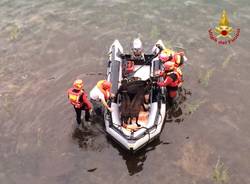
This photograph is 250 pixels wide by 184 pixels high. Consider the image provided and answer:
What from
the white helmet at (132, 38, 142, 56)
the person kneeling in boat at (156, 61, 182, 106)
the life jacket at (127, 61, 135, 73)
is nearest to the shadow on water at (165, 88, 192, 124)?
the person kneeling in boat at (156, 61, 182, 106)

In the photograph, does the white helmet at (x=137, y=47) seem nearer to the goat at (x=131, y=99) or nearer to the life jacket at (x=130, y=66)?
the life jacket at (x=130, y=66)

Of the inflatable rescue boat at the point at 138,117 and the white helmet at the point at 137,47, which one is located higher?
the white helmet at the point at 137,47

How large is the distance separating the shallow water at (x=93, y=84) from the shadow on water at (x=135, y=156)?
37 millimetres

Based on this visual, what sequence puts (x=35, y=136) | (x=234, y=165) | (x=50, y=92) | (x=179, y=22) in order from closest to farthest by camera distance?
(x=234, y=165), (x=35, y=136), (x=50, y=92), (x=179, y=22)

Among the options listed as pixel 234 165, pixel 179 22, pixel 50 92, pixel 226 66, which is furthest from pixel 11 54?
pixel 234 165

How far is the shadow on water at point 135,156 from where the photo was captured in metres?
12.0

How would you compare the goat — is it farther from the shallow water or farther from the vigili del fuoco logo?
the vigili del fuoco logo

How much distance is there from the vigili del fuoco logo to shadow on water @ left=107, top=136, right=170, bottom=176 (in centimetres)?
758

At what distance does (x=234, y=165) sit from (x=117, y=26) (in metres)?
10.5

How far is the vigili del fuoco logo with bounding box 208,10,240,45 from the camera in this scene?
17891mm

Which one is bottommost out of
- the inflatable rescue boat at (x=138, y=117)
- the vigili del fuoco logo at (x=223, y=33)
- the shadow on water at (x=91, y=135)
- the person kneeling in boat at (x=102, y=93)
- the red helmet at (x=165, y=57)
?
the shadow on water at (x=91, y=135)

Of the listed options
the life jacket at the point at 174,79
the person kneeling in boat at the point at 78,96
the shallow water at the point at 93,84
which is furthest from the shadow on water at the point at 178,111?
the person kneeling in boat at the point at 78,96

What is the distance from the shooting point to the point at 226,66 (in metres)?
16.4

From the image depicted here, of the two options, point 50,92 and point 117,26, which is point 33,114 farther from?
point 117,26
